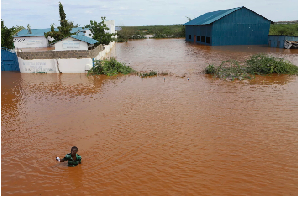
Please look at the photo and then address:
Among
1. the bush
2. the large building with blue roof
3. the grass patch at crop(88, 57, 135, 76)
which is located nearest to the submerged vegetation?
the bush

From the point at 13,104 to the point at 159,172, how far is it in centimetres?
1036

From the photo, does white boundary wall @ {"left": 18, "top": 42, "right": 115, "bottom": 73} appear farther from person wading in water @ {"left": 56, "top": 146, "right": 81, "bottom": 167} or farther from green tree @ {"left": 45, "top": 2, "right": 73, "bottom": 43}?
green tree @ {"left": 45, "top": 2, "right": 73, "bottom": 43}

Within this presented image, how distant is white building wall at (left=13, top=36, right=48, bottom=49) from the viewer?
4153cm

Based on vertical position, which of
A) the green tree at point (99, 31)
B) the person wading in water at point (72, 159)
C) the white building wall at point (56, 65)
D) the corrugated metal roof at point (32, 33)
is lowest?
the person wading in water at point (72, 159)

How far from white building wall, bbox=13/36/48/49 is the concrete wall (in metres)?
22.5

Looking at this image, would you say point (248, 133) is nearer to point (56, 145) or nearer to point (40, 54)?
point (56, 145)

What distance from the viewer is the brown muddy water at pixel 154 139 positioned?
20.8ft

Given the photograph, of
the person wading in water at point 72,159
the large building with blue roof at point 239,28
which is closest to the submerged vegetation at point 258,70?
the person wading in water at point 72,159

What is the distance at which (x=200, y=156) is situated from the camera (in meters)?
7.52

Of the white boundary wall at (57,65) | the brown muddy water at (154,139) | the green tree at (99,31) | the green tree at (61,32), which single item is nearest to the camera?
the brown muddy water at (154,139)

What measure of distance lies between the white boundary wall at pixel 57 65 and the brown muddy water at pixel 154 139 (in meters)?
5.22

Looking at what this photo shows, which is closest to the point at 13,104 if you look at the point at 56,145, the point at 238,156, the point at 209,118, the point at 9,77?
the point at 56,145

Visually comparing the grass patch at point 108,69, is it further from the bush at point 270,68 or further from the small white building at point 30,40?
the small white building at point 30,40

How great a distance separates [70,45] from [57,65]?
12.2 feet
